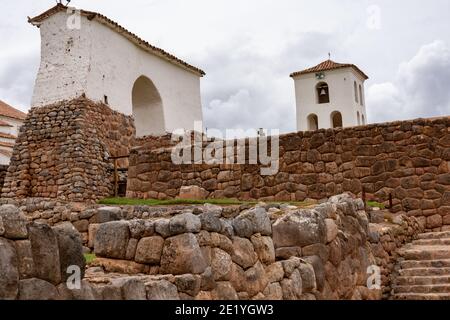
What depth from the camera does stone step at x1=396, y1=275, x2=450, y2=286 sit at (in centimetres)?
722

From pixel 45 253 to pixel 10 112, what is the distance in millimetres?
35795

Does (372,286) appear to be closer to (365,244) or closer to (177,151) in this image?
(365,244)

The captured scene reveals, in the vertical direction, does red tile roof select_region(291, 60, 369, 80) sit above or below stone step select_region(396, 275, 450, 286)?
above

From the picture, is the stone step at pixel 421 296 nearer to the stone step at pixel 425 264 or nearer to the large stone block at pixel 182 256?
the stone step at pixel 425 264

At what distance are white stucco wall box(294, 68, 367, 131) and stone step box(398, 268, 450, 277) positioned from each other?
2388 centimetres

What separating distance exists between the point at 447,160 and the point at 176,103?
11.0 metres

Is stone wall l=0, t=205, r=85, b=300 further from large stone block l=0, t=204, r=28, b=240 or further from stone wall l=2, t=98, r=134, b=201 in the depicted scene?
stone wall l=2, t=98, r=134, b=201

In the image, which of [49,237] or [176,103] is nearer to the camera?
[49,237]

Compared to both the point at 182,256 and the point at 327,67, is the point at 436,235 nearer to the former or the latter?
the point at 182,256

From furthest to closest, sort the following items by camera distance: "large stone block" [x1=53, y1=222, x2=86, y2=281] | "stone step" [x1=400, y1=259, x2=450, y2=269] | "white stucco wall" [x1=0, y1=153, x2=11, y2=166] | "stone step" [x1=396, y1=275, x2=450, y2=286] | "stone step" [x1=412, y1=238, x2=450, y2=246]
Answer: "white stucco wall" [x1=0, y1=153, x2=11, y2=166] < "stone step" [x1=412, y1=238, x2=450, y2=246] < "stone step" [x1=400, y1=259, x2=450, y2=269] < "stone step" [x1=396, y1=275, x2=450, y2=286] < "large stone block" [x1=53, y1=222, x2=86, y2=281]

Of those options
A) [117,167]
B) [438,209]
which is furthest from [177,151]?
[438,209]

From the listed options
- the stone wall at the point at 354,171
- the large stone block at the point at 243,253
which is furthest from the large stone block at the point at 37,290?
the stone wall at the point at 354,171

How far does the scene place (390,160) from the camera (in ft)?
33.8

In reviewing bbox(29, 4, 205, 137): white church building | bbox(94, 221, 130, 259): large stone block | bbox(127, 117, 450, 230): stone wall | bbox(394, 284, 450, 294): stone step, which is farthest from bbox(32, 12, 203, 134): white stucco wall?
bbox(94, 221, 130, 259): large stone block
